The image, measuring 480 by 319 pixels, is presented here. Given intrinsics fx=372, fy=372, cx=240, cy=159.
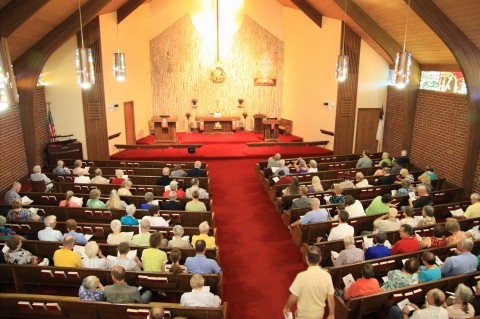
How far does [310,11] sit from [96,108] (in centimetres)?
868

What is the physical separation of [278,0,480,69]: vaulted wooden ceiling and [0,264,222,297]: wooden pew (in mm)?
7251

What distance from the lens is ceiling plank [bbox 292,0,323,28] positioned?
14.0 metres

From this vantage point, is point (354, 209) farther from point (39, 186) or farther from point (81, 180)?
point (39, 186)

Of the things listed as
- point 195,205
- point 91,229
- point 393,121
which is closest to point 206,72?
point 393,121

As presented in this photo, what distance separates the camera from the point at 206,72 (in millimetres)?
17734

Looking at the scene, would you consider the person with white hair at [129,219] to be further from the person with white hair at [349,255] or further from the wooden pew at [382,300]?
the wooden pew at [382,300]

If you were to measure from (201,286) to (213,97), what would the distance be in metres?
14.5

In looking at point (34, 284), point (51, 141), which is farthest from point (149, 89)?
point (34, 284)

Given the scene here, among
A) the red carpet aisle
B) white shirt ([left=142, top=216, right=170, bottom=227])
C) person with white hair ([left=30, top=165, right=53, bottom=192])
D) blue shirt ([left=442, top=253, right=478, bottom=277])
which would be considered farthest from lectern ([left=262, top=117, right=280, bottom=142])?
blue shirt ([left=442, top=253, right=478, bottom=277])

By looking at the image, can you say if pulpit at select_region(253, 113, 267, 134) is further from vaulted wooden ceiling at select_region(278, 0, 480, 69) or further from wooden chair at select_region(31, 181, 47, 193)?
wooden chair at select_region(31, 181, 47, 193)

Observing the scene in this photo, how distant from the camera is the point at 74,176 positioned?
938cm

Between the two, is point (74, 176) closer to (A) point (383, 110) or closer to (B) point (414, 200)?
(B) point (414, 200)

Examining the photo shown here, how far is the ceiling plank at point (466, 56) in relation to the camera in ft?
27.3

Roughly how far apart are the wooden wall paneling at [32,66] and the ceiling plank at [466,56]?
8.54 metres
